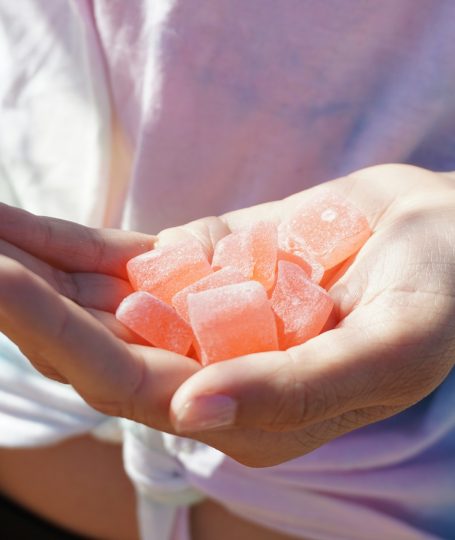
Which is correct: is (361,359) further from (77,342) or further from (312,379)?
(77,342)

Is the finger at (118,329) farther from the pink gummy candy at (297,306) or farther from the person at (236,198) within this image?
the pink gummy candy at (297,306)

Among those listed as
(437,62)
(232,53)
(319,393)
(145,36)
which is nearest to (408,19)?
(437,62)

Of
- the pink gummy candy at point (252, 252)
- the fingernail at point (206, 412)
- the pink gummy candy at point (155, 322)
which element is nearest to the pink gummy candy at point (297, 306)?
the pink gummy candy at point (252, 252)

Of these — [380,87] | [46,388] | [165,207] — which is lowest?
[46,388]

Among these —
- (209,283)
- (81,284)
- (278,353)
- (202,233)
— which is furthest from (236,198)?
(278,353)

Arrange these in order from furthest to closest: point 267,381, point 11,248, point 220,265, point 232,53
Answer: point 232,53 → point 220,265 → point 11,248 → point 267,381

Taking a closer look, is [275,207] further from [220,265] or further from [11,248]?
[11,248]
